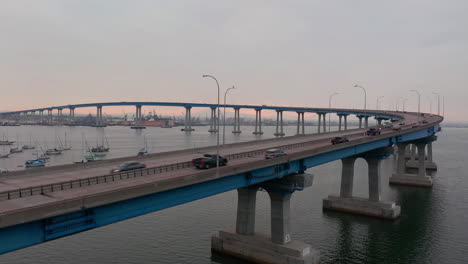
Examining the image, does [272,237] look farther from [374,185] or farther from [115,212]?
[374,185]

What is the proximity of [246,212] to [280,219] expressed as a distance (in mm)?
3524

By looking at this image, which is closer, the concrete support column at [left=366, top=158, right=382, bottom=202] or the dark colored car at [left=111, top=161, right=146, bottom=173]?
the dark colored car at [left=111, top=161, right=146, bottom=173]

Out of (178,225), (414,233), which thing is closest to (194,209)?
(178,225)

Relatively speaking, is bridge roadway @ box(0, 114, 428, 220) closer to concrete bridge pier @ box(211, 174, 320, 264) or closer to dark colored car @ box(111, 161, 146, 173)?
dark colored car @ box(111, 161, 146, 173)

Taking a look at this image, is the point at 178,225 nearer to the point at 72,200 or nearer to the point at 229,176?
the point at 229,176

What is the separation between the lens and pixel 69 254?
3531 cm

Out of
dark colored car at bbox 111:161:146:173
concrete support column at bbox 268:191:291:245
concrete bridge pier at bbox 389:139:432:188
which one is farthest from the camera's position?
concrete bridge pier at bbox 389:139:432:188

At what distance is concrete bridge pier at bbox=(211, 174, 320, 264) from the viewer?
33.0 meters

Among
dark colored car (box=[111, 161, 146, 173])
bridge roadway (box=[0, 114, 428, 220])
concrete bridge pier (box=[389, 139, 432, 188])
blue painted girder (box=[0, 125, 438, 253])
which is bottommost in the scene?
concrete bridge pier (box=[389, 139, 432, 188])

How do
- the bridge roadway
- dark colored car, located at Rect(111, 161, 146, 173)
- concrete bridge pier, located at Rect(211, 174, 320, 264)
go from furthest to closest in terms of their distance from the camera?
concrete bridge pier, located at Rect(211, 174, 320, 264), dark colored car, located at Rect(111, 161, 146, 173), the bridge roadway

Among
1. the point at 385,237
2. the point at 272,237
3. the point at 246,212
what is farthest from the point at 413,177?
the point at 246,212

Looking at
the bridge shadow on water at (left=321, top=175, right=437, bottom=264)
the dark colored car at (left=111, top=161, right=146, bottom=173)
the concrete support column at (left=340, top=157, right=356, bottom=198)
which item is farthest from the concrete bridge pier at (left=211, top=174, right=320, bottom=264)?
the concrete support column at (left=340, top=157, right=356, bottom=198)

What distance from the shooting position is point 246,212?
35.5 m

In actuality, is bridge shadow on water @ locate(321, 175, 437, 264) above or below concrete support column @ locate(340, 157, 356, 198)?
below
